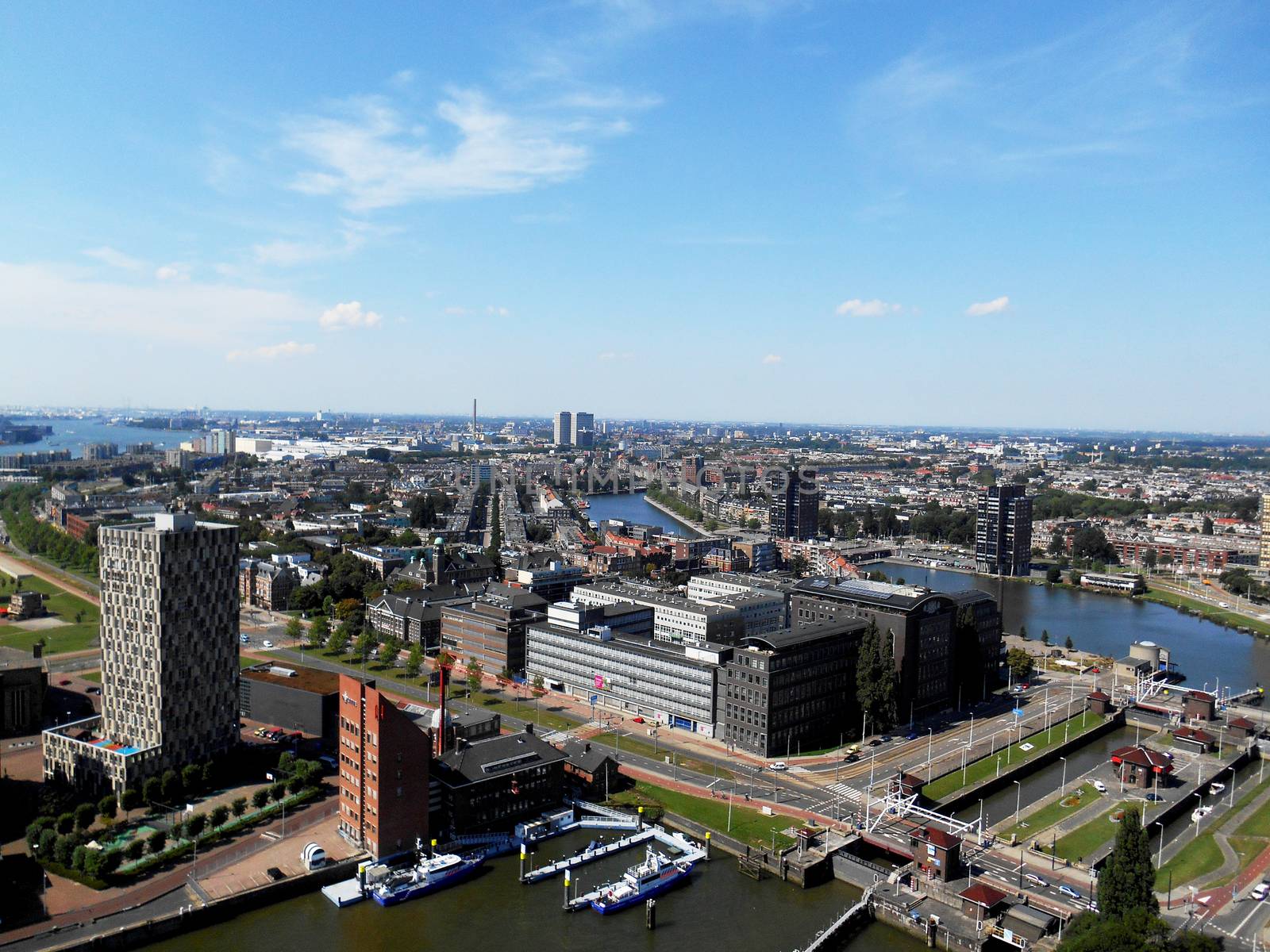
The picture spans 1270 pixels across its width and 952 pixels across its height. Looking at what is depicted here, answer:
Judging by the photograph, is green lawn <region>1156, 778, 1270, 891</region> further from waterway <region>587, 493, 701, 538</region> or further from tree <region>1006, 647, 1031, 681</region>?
waterway <region>587, 493, 701, 538</region>

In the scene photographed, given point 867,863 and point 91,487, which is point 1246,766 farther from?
point 91,487

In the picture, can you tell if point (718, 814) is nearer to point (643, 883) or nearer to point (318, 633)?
point (643, 883)

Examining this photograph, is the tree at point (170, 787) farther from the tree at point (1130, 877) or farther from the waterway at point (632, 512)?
the waterway at point (632, 512)

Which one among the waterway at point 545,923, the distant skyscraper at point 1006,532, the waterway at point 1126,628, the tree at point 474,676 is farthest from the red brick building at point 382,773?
the distant skyscraper at point 1006,532

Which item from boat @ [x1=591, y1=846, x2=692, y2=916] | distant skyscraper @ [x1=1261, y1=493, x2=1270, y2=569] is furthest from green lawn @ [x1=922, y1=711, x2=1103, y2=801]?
distant skyscraper @ [x1=1261, y1=493, x2=1270, y2=569]

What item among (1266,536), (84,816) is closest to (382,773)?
(84,816)
